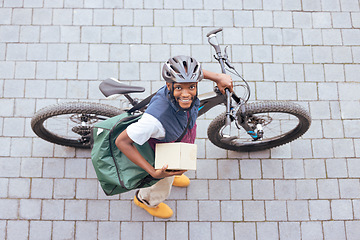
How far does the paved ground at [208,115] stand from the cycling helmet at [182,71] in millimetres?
2213

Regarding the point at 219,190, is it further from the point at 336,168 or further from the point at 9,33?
the point at 9,33

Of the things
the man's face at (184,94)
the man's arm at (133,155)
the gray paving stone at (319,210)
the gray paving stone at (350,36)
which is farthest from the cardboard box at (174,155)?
the gray paving stone at (350,36)

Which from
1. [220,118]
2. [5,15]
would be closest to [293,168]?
[220,118]

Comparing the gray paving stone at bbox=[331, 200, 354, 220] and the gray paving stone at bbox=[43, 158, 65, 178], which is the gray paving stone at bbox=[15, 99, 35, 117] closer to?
the gray paving stone at bbox=[43, 158, 65, 178]

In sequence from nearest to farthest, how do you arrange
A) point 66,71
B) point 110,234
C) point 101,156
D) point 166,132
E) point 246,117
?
point 166,132, point 101,156, point 246,117, point 110,234, point 66,71

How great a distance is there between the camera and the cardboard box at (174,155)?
13.2 ft

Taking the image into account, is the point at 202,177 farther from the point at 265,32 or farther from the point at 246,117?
the point at 265,32

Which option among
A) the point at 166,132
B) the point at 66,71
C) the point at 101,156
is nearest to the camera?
the point at 166,132

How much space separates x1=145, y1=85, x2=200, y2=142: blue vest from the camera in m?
3.88

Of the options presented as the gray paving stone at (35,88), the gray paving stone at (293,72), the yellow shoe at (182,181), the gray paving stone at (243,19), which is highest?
the gray paving stone at (243,19)

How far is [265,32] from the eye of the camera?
21.3ft

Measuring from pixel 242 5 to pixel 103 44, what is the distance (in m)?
2.19

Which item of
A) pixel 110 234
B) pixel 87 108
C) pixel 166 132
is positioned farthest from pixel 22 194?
pixel 166 132

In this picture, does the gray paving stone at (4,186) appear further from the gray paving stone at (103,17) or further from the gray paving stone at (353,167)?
the gray paving stone at (353,167)
